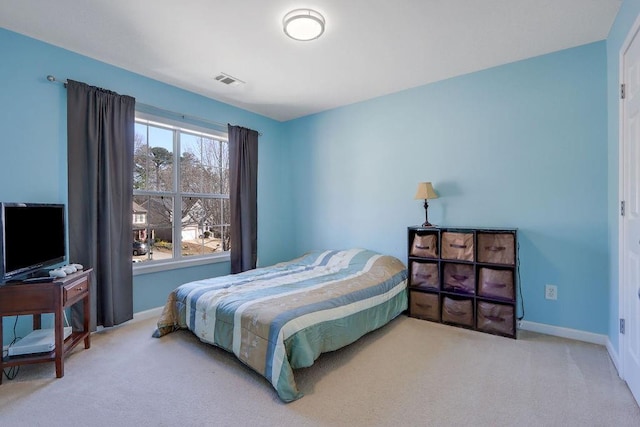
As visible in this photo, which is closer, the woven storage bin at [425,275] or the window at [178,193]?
the woven storage bin at [425,275]

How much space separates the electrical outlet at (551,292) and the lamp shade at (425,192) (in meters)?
1.24

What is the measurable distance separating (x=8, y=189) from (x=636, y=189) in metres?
4.23

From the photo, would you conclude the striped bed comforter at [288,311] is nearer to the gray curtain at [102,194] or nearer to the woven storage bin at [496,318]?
the gray curtain at [102,194]

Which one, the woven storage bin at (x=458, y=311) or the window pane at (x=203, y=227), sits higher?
the window pane at (x=203, y=227)

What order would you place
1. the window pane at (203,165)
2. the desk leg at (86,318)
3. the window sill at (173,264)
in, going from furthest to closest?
1. the window pane at (203,165)
2. the window sill at (173,264)
3. the desk leg at (86,318)

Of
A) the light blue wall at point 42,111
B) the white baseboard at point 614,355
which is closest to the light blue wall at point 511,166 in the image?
the white baseboard at point 614,355

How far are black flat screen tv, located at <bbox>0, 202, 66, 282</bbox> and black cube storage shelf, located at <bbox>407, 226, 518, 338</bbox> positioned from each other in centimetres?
311

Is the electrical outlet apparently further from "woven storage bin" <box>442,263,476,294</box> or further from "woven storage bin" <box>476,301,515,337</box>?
"woven storage bin" <box>442,263,476,294</box>

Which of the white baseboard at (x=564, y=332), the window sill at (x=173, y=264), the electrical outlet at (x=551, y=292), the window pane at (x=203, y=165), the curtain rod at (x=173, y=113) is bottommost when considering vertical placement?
the white baseboard at (x=564, y=332)

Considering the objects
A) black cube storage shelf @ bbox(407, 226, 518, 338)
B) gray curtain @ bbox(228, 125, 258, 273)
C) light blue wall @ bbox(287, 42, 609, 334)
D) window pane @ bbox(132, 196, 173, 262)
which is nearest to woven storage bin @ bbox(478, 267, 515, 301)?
black cube storage shelf @ bbox(407, 226, 518, 338)

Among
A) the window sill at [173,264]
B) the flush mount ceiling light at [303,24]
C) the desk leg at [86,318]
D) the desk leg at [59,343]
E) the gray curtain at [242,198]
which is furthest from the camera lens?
the gray curtain at [242,198]

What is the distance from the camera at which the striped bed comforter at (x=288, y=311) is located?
74.7 inches

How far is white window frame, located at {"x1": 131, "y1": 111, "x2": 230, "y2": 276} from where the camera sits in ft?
10.4

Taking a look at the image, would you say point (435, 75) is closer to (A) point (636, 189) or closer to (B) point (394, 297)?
(A) point (636, 189)
